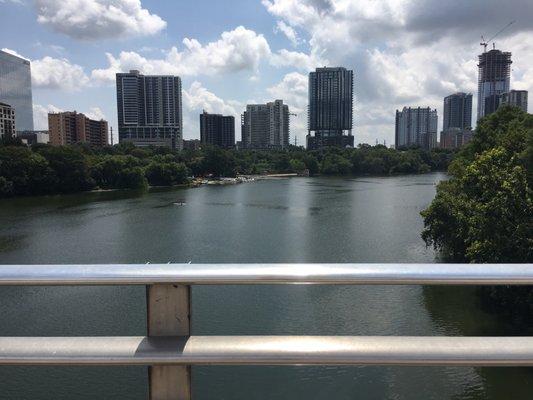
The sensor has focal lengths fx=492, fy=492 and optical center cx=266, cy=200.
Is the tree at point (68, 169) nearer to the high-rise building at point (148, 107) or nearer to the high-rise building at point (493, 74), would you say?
the high-rise building at point (148, 107)

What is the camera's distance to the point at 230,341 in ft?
5.09

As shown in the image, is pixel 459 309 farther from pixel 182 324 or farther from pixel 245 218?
pixel 245 218

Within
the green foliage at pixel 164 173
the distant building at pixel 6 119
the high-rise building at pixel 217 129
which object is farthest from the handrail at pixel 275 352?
the high-rise building at pixel 217 129

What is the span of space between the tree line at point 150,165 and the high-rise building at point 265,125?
5056 centimetres

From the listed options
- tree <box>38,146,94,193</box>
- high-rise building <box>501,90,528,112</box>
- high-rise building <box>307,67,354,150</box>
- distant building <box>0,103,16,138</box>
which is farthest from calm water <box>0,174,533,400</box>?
high-rise building <box>307,67,354,150</box>

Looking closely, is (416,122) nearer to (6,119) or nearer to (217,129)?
(217,129)

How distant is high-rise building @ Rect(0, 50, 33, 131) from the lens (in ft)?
414

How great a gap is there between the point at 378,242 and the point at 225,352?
29252 mm

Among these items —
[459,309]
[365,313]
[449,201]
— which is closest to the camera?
[365,313]

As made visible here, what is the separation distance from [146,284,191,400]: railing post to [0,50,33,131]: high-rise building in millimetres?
139226

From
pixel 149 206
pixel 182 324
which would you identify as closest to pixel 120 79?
pixel 149 206

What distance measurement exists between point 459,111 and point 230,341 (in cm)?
19540

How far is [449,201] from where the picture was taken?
22766mm

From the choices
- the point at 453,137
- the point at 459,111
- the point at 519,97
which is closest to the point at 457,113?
the point at 459,111
